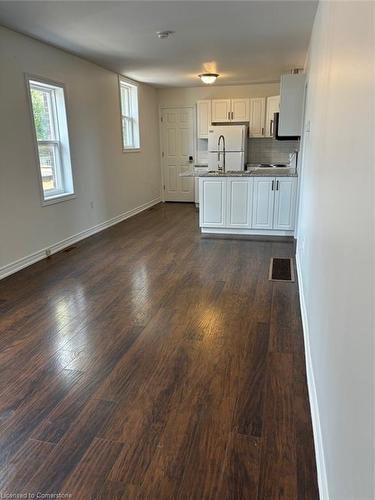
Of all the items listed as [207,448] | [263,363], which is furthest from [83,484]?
[263,363]

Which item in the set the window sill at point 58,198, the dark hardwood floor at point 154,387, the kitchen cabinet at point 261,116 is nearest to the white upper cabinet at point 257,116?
the kitchen cabinet at point 261,116

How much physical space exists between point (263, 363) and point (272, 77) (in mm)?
6110

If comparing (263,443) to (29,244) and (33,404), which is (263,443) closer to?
(33,404)

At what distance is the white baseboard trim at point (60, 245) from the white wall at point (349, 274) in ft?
11.2

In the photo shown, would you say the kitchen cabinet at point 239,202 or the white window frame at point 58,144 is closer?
the white window frame at point 58,144

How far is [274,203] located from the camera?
16.9 ft

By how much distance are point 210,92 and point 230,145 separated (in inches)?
56.8

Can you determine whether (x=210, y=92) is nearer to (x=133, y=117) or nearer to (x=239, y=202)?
(x=133, y=117)

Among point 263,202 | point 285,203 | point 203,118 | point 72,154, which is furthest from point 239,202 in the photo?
point 203,118

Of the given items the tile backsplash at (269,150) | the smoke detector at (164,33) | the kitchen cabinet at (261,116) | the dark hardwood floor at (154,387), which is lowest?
the dark hardwood floor at (154,387)

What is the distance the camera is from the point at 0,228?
153 inches

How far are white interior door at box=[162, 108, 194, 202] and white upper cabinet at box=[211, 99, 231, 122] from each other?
68 centimetres

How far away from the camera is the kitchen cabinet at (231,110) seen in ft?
24.5

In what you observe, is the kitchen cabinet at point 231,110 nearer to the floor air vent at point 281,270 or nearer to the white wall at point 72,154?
the white wall at point 72,154
